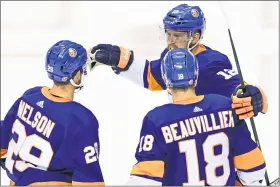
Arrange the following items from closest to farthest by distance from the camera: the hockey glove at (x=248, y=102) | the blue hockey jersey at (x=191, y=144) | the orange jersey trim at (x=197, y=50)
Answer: the blue hockey jersey at (x=191, y=144)
the hockey glove at (x=248, y=102)
the orange jersey trim at (x=197, y=50)

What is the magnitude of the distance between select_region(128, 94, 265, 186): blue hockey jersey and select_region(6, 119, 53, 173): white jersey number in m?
0.43

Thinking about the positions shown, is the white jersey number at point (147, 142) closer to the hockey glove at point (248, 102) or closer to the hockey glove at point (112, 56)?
the hockey glove at point (248, 102)

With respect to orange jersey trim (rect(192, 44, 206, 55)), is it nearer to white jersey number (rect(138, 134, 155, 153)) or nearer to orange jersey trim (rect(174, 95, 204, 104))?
orange jersey trim (rect(174, 95, 204, 104))

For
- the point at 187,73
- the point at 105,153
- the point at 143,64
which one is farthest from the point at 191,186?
the point at 105,153

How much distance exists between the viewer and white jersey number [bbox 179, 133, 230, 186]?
308cm

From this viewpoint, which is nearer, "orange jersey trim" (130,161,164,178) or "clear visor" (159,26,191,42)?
"orange jersey trim" (130,161,164,178)

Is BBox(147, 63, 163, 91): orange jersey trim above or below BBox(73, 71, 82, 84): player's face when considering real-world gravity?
below

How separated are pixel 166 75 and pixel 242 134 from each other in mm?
428

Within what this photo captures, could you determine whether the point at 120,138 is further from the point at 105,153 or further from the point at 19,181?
the point at 19,181

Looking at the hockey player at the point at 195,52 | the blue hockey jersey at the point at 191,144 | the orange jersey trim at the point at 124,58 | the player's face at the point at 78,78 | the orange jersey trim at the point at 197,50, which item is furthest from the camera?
the orange jersey trim at the point at 124,58

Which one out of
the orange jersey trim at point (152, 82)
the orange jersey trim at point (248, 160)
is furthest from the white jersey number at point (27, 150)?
the orange jersey trim at point (152, 82)

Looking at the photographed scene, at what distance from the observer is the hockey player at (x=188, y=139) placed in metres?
3.05

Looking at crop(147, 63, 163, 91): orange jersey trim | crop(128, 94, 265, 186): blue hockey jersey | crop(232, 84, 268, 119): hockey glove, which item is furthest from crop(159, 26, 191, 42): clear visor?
crop(128, 94, 265, 186): blue hockey jersey

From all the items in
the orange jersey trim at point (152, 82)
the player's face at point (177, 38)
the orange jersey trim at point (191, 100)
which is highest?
the player's face at point (177, 38)
